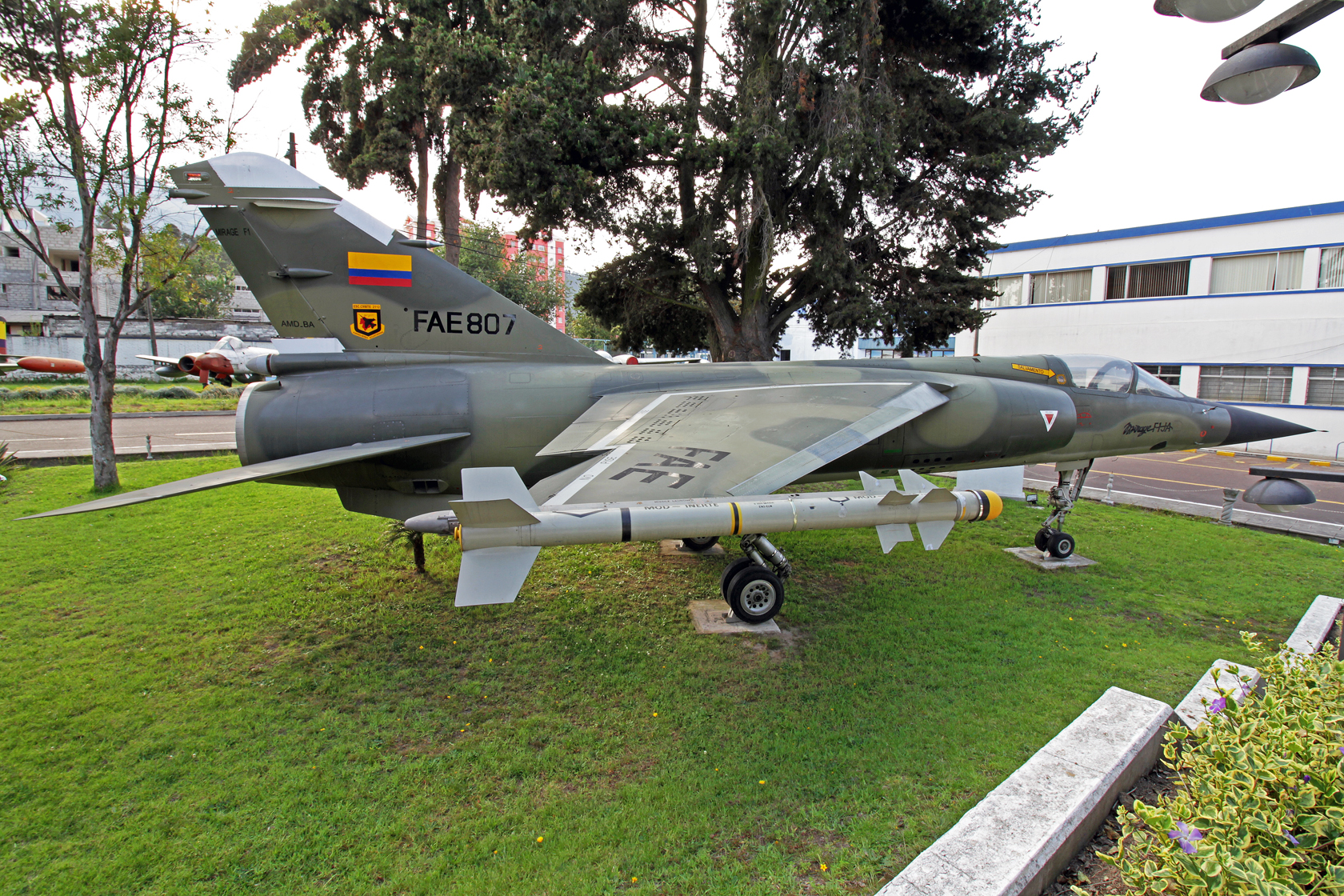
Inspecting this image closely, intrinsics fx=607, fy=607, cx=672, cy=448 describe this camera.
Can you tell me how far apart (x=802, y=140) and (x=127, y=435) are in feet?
72.0

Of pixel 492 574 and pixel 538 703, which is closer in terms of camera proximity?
pixel 492 574

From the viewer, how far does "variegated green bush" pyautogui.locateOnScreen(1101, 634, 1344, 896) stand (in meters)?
2.29

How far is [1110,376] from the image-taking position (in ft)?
29.3

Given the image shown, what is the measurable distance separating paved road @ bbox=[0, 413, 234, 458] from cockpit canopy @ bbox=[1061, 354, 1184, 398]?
65.0 ft

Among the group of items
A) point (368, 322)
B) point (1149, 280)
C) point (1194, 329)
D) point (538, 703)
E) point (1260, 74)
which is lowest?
point (538, 703)

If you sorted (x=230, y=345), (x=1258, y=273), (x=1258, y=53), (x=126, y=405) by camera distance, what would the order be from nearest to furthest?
(x=1258, y=53) → (x=230, y=345) → (x=1258, y=273) → (x=126, y=405)

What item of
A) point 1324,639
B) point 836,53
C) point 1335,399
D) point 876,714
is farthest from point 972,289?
point 1335,399

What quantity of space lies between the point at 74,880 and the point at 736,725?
4.14 m

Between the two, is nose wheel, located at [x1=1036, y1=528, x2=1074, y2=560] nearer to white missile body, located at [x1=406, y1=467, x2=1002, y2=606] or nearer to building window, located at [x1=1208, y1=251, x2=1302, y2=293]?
white missile body, located at [x1=406, y1=467, x2=1002, y2=606]

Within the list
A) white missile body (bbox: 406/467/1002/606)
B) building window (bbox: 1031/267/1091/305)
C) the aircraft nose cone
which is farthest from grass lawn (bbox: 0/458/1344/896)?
building window (bbox: 1031/267/1091/305)

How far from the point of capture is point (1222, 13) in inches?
143

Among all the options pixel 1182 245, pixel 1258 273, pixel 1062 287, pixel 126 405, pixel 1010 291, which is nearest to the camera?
pixel 1258 273

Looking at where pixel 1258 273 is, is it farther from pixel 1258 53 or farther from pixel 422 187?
pixel 422 187

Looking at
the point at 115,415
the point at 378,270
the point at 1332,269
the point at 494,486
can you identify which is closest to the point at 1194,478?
the point at 1332,269
